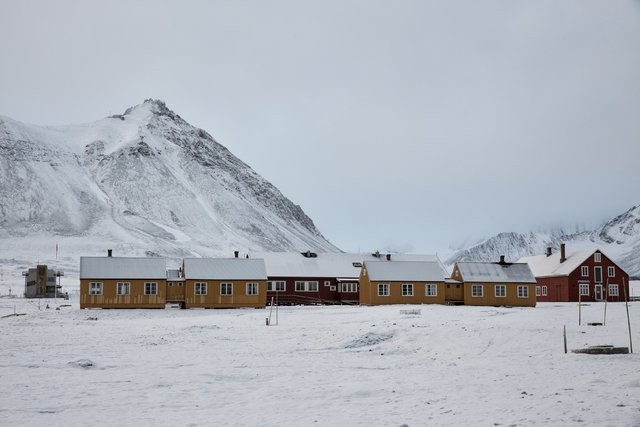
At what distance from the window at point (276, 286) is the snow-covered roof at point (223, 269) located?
9.77 meters

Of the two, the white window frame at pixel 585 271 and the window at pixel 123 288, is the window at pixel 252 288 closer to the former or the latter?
the window at pixel 123 288

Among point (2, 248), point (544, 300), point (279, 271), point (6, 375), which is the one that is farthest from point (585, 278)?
point (2, 248)

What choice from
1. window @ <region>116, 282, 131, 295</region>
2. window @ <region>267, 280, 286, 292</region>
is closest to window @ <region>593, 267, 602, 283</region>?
window @ <region>267, 280, 286, 292</region>

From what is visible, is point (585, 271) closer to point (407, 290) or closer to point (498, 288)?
point (498, 288)

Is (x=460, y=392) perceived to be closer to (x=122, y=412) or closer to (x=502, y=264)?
(x=122, y=412)

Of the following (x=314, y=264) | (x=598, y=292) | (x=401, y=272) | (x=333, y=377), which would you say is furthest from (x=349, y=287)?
(x=333, y=377)

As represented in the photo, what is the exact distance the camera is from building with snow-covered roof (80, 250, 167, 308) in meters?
61.2

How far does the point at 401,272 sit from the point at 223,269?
1737 cm

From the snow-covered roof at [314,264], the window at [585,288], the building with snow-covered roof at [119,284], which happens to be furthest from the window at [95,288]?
the window at [585,288]

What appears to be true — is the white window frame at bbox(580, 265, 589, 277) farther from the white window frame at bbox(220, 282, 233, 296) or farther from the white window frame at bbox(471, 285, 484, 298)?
the white window frame at bbox(220, 282, 233, 296)

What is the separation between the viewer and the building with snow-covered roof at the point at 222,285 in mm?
63875

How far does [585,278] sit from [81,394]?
2767 inches

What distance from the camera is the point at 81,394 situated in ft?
57.2

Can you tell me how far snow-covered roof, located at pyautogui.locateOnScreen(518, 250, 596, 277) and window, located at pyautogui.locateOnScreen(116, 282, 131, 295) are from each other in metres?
48.0
